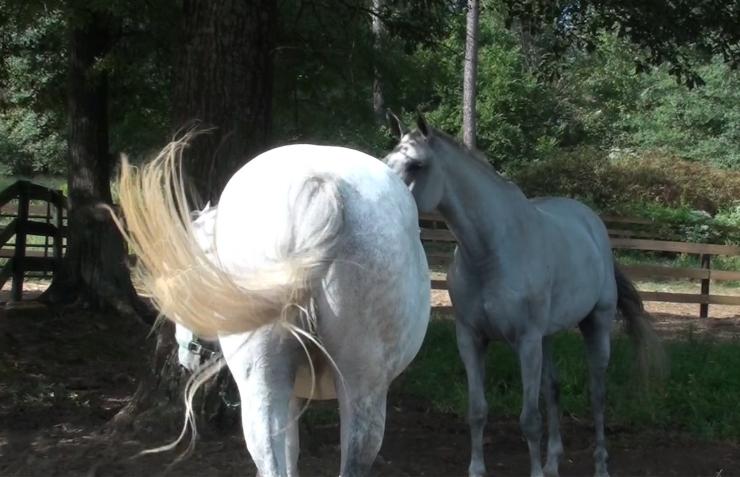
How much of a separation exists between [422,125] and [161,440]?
235 cm

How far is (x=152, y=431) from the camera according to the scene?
5.51 metres

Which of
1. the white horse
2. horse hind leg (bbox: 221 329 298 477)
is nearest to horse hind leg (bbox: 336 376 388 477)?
the white horse

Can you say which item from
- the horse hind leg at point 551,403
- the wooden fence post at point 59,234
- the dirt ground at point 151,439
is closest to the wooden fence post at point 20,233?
the wooden fence post at point 59,234

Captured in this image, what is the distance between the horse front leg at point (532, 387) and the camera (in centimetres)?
545

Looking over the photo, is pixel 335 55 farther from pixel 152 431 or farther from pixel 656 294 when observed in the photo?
pixel 656 294

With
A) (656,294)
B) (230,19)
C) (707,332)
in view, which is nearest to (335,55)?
(230,19)

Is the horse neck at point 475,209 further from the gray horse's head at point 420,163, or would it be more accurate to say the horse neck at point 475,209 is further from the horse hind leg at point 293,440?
the horse hind leg at point 293,440

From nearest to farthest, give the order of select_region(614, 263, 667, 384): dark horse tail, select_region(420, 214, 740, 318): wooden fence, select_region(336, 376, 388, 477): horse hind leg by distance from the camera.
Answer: select_region(336, 376, 388, 477): horse hind leg → select_region(614, 263, 667, 384): dark horse tail → select_region(420, 214, 740, 318): wooden fence

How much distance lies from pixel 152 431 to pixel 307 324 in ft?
10.7

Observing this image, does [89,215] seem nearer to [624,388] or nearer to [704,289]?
[624,388]

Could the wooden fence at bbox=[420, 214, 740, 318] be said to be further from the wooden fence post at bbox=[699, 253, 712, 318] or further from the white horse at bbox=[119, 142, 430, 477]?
the white horse at bbox=[119, 142, 430, 477]

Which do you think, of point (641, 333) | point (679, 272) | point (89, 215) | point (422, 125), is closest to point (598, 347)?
point (641, 333)

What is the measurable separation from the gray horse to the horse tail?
8.78 ft

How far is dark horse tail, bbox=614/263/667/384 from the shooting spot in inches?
261
